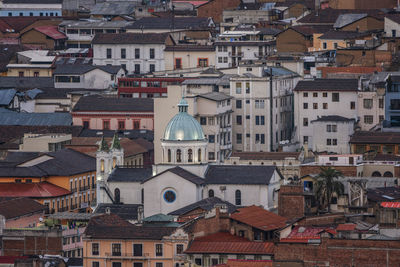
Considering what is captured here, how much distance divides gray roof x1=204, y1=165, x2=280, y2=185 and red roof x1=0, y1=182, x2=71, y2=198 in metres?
17.4

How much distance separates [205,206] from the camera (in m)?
168

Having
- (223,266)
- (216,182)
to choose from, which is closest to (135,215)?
(216,182)

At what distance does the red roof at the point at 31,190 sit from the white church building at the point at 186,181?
34.6 feet

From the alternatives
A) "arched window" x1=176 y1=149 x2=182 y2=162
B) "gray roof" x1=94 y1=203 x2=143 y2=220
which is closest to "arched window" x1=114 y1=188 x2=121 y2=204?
"gray roof" x1=94 y1=203 x2=143 y2=220

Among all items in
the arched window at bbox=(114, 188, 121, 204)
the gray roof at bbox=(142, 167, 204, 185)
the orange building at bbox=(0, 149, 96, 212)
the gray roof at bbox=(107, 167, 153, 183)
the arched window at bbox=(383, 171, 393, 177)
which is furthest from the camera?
the orange building at bbox=(0, 149, 96, 212)

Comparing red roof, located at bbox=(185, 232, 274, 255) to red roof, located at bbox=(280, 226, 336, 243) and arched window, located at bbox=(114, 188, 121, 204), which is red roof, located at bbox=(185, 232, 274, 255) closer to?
red roof, located at bbox=(280, 226, 336, 243)

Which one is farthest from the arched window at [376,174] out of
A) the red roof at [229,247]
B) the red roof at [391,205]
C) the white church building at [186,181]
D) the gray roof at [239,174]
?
the red roof at [229,247]

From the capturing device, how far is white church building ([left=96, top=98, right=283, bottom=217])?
175m

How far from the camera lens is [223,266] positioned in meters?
143

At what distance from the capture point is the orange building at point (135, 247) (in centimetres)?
15188

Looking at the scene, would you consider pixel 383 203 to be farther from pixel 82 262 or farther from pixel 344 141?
pixel 344 141

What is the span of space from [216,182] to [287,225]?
797 inches

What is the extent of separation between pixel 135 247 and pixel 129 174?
2844 cm

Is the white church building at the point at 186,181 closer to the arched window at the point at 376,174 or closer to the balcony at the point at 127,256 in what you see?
the arched window at the point at 376,174
